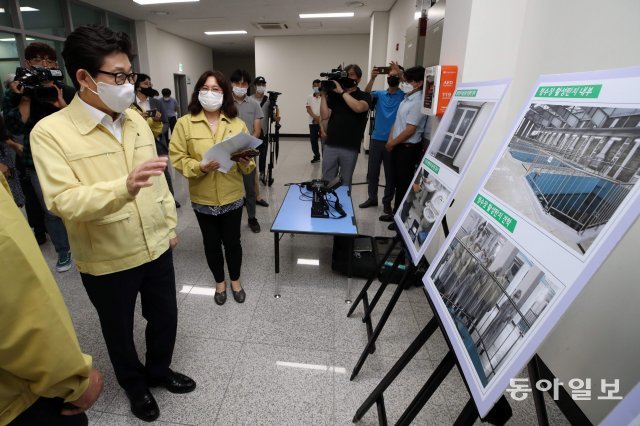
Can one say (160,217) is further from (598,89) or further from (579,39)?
(579,39)

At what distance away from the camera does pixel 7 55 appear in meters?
4.77

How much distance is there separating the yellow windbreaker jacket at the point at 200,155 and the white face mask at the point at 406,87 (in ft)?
7.23

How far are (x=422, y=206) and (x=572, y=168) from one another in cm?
80

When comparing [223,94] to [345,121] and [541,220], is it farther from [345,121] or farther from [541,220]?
[541,220]

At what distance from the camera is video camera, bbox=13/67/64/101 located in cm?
215

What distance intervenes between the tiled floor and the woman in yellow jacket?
1.98ft

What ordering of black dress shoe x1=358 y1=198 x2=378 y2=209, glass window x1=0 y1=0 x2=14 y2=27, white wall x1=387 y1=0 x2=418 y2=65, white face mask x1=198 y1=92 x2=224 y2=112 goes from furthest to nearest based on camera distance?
white wall x1=387 y1=0 x2=418 y2=65 → glass window x1=0 y1=0 x2=14 y2=27 → black dress shoe x1=358 y1=198 x2=378 y2=209 → white face mask x1=198 y1=92 x2=224 y2=112

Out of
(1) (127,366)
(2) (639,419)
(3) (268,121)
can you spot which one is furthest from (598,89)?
(3) (268,121)

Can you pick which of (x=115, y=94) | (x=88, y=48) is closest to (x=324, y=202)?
(x=115, y=94)

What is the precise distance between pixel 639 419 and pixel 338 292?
2.04 meters

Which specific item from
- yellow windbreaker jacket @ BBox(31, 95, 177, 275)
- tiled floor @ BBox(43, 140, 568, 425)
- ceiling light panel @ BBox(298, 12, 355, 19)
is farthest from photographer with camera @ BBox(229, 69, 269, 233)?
ceiling light panel @ BBox(298, 12, 355, 19)

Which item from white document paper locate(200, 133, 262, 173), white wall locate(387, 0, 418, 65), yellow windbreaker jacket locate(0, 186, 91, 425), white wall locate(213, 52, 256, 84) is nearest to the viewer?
yellow windbreaker jacket locate(0, 186, 91, 425)

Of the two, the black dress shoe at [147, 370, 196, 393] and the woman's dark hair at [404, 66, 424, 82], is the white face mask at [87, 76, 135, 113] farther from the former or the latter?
the woman's dark hair at [404, 66, 424, 82]

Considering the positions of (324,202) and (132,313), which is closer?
(132,313)
